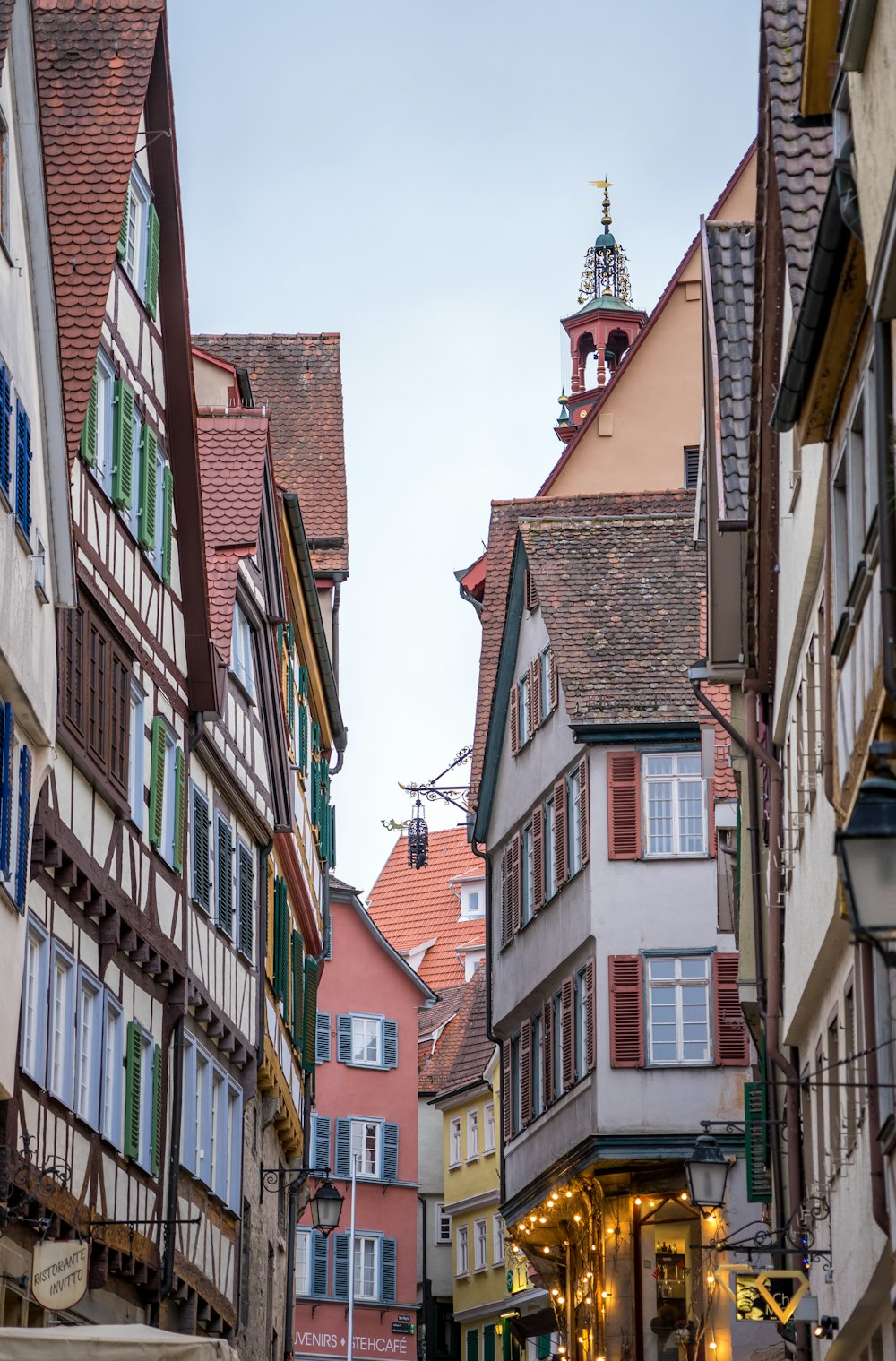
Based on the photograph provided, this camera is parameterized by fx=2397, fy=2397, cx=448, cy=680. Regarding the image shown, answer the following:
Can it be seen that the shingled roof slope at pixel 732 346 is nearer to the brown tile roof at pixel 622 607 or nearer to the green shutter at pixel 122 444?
the green shutter at pixel 122 444

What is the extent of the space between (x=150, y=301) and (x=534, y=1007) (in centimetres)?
1440

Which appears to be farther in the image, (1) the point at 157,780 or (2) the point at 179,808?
(2) the point at 179,808

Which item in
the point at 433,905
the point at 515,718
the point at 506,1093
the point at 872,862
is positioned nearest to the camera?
the point at 872,862

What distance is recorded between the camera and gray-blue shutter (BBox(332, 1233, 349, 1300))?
47812mm

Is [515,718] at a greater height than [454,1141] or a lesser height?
greater

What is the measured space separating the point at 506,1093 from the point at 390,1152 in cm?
1621

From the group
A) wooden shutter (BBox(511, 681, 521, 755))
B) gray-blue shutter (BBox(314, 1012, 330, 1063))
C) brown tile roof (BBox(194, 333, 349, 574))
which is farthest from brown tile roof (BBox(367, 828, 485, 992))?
wooden shutter (BBox(511, 681, 521, 755))

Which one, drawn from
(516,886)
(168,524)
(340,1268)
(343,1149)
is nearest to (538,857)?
(516,886)

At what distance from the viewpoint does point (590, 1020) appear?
2894cm

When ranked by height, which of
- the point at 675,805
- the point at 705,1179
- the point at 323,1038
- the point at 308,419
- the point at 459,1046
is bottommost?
the point at 705,1179

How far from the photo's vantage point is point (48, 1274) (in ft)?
47.3

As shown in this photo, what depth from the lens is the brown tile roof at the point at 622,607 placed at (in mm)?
29391

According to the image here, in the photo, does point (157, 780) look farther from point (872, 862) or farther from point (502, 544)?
point (502, 544)

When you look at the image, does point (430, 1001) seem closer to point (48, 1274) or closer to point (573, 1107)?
point (573, 1107)
